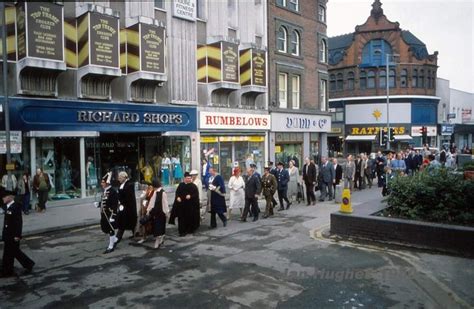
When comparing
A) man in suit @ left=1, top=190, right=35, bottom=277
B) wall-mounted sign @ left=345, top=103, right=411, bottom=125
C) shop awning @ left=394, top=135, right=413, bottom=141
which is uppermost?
wall-mounted sign @ left=345, top=103, right=411, bottom=125

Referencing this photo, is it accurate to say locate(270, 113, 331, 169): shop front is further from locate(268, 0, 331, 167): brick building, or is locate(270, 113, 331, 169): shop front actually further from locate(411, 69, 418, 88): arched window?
locate(411, 69, 418, 88): arched window

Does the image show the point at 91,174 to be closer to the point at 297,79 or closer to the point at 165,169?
the point at 165,169

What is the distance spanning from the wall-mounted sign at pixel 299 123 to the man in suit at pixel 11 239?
2021cm

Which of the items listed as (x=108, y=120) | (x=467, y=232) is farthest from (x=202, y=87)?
(x=467, y=232)

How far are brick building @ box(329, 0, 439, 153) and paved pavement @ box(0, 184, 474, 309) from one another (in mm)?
39083

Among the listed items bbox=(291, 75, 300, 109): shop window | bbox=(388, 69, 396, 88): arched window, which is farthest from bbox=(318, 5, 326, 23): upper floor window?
bbox=(388, 69, 396, 88): arched window

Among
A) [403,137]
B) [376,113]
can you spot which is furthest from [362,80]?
[403,137]

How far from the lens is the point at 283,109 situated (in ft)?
90.3

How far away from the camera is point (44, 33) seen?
47.8 ft

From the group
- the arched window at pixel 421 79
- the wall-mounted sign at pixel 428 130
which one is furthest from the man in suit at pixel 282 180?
the arched window at pixel 421 79

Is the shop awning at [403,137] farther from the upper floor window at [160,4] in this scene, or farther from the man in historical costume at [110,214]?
the man in historical costume at [110,214]

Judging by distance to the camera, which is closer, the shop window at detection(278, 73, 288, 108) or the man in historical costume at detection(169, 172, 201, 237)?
the man in historical costume at detection(169, 172, 201, 237)

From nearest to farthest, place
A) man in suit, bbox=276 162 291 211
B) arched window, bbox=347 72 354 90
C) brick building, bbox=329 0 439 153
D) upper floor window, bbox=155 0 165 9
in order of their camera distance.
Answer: man in suit, bbox=276 162 291 211 < upper floor window, bbox=155 0 165 9 < brick building, bbox=329 0 439 153 < arched window, bbox=347 72 354 90

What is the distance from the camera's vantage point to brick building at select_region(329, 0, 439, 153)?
46438mm
